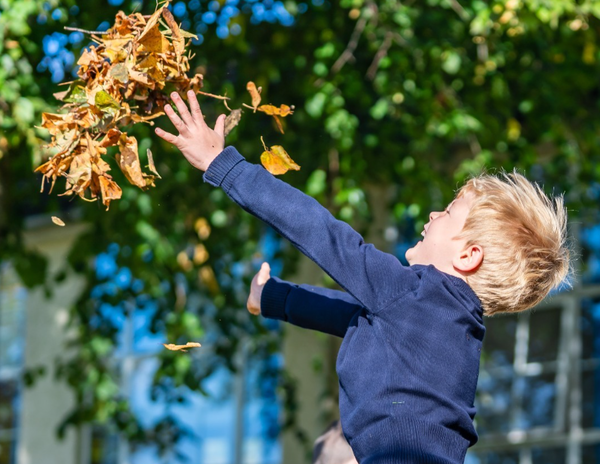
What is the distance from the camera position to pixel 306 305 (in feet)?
7.61

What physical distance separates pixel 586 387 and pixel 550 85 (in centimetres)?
210

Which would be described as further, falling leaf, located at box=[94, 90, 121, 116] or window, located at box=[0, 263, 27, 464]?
window, located at box=[0, 263, 27, 464]

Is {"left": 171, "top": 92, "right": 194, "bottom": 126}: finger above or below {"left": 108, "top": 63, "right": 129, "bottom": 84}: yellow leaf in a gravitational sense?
above

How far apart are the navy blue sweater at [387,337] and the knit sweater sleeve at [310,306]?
0.26 m

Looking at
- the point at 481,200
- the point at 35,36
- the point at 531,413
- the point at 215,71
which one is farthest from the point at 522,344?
the point at 481,200

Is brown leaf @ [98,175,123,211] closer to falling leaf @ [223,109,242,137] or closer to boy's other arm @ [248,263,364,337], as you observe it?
falling leaf @ [223,109,242,137]

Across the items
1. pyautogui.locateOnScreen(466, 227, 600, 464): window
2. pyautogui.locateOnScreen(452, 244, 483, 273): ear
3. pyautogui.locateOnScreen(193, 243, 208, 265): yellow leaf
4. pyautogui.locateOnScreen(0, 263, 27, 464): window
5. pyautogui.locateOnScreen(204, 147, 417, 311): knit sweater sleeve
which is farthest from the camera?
pyautogui.locateOnScreen(0, 263, 27, 464): window

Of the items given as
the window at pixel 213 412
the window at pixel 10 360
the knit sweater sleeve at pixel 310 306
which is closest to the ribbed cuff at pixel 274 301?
the knit sweater sleeve at pixel 310 306

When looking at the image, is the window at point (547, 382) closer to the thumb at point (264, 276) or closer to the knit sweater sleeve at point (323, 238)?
the thumb at point (264, 276)

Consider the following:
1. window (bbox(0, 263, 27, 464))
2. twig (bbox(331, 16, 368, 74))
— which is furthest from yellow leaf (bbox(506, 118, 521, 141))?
window (bbox(0, 263, 27, 464))

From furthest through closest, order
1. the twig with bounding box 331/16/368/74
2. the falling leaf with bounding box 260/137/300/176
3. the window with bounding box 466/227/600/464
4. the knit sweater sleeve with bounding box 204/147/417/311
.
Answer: the window with bounding box 466/227/600/464 → the twig with bounding box 331/16/368/74 → the falling leaf with bounding box 260/137/300/176 → the knit sweater sleeve with bounding box 204/147/417/311

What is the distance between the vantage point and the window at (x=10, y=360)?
30.8 feet

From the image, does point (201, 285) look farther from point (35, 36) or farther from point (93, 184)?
point (93, 184)

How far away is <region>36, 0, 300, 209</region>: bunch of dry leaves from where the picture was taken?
2.19m
